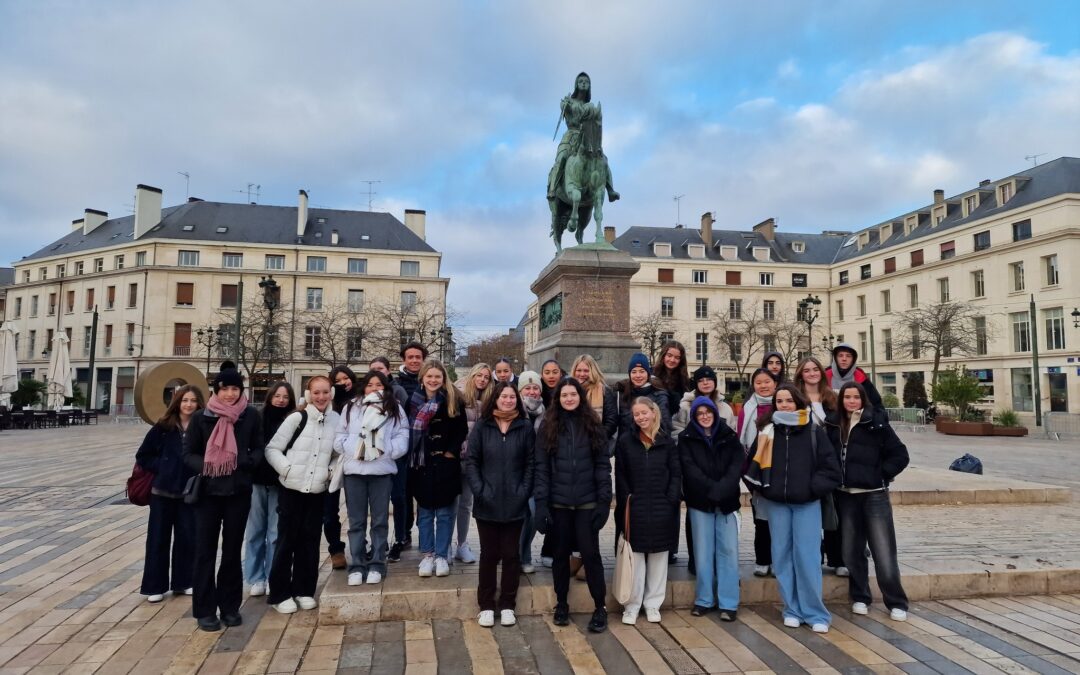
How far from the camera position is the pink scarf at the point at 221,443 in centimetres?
412

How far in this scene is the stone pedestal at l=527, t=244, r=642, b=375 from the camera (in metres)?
10.7

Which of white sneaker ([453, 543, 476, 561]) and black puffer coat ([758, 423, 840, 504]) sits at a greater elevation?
black puffer coat ([758, 423, 840, 504])

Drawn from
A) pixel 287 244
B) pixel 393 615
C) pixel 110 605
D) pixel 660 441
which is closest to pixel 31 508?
pixel 110 605

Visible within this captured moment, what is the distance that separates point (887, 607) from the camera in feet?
14.6

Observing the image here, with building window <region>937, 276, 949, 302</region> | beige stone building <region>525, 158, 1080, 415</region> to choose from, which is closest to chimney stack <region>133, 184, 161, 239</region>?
beige stone building <region>525, 158, 1080, 415</region>

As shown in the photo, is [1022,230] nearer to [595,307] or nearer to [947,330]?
[947,330]

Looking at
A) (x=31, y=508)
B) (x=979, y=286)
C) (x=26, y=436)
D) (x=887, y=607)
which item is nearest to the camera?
(x=887, y=607)

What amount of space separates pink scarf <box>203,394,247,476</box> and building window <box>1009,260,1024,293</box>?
47575mm

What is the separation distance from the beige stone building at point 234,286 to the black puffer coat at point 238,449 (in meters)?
40.2

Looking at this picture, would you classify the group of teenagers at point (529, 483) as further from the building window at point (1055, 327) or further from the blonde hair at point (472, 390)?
the building window at point (1055, 327)

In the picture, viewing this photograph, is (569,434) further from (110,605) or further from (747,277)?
(747,277)

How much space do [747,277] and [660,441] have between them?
5407 centimetres

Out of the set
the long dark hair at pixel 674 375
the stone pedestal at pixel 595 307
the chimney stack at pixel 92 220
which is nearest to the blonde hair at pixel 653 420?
the long dark hair at pixel 674 375

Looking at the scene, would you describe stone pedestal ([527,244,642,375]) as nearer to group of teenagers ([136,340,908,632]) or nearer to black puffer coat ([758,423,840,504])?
group of teenagers ([136,340,908,632])
